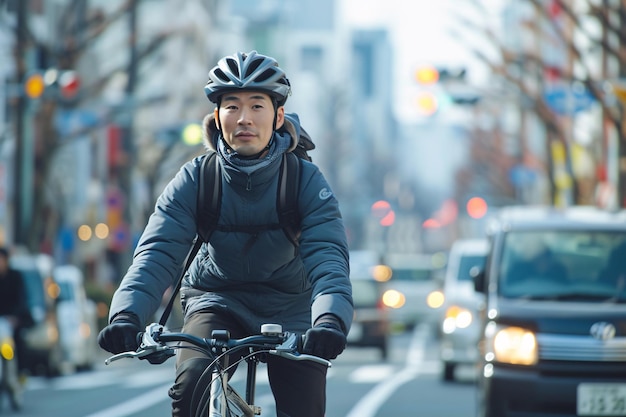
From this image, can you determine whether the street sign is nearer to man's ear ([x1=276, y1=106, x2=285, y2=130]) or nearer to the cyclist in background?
man's ear ([x1=276, y1=106, x2=285, y2=130])

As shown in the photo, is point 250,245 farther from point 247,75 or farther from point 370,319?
point 370,319

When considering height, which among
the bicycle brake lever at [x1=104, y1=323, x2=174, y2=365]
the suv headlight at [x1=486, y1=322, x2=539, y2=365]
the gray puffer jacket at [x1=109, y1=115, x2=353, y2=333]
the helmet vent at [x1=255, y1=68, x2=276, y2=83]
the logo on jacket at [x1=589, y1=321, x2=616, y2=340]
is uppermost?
the helmet vent at [x1=255, y1=68, x2=276, y2=83]

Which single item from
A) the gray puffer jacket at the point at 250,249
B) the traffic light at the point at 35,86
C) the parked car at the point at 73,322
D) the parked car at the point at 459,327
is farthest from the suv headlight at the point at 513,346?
the traffic light at the point at 35,86

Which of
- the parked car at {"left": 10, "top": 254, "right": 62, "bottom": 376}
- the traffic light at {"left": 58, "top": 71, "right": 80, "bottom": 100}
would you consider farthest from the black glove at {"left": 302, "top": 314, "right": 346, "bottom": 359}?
the traffic light at {"left": 58, "top": 71, "right": 80, "bottom": 100}

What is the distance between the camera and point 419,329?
4506cm

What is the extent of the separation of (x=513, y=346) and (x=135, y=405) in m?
5.87

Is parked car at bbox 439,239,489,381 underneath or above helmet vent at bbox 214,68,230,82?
underneath

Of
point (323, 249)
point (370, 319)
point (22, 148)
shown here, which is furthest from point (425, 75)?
point (323, 249)

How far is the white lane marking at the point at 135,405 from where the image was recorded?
14562mm

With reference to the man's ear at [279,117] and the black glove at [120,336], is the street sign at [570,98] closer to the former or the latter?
the man's ear at [279,117]

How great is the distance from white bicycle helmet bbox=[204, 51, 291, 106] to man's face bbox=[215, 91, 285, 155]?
1.6 inches

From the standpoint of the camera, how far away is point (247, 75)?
5.20 meters

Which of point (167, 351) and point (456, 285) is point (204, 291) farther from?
point (456, 285)

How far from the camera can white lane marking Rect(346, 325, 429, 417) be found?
1507 centimetres
